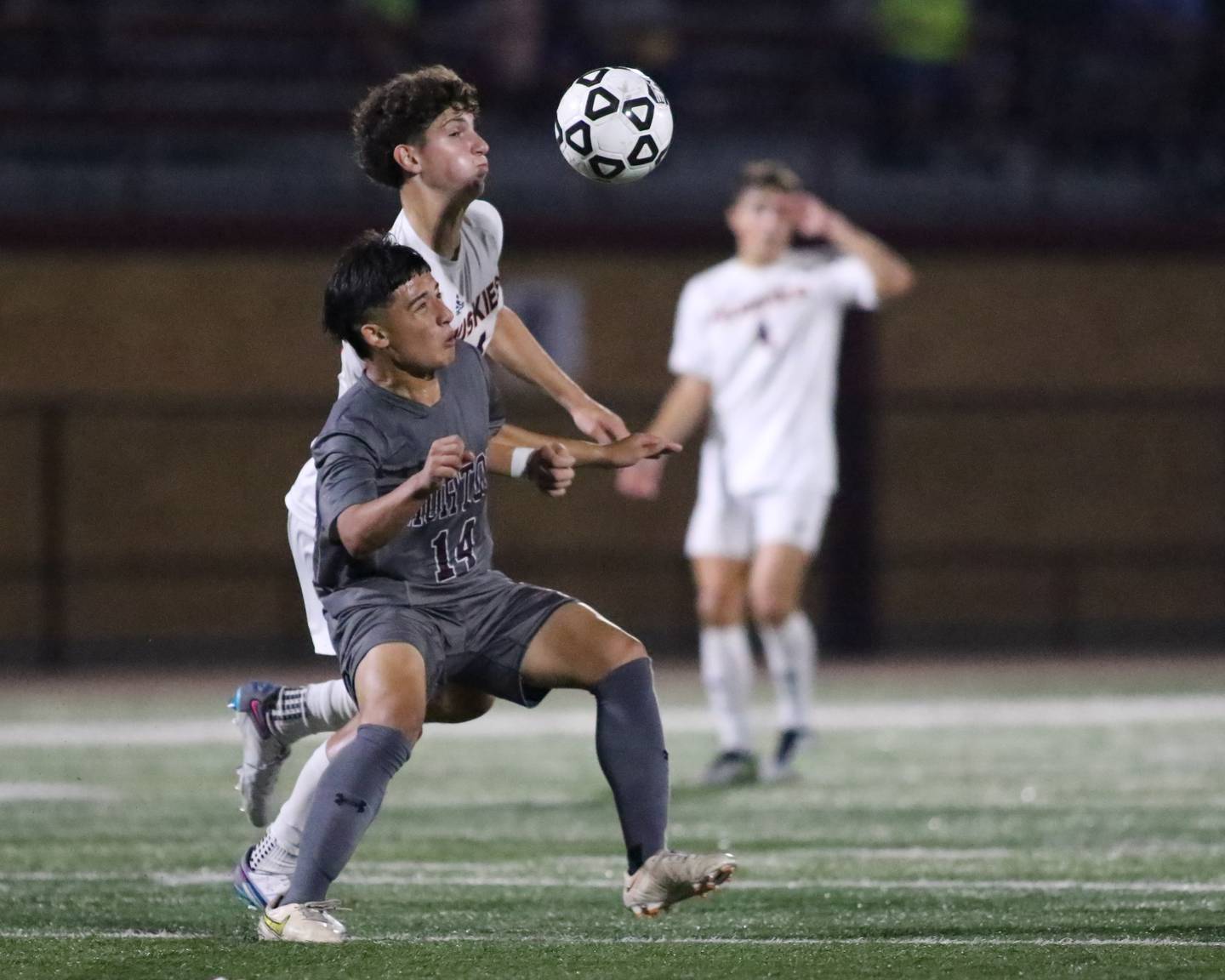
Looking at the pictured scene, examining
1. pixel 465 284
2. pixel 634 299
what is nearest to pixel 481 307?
pixel 465 284

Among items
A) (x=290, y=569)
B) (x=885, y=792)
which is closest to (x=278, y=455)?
(x=290, y=569)

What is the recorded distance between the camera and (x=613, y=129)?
6.08 metres

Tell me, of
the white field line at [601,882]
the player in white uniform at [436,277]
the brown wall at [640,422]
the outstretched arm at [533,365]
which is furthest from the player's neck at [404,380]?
the brown wall at [640,422]

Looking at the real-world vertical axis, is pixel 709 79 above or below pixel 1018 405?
above

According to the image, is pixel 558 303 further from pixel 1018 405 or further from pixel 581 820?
pixel 581 820

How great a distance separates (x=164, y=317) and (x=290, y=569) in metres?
2.16

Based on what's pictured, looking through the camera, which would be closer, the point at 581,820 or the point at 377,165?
the point at 377,165

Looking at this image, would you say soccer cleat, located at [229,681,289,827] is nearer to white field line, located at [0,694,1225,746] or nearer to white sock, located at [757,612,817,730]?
white sock, located at [757,612,817,730]

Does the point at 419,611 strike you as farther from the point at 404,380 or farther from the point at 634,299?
the point at 634,299

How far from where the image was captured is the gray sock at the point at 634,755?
5180 mm

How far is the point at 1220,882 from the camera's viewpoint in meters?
6.09

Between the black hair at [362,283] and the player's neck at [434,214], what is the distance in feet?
1.13

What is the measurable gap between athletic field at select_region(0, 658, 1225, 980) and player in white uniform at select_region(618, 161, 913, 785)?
596 millimetres

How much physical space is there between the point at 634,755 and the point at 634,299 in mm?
12301
